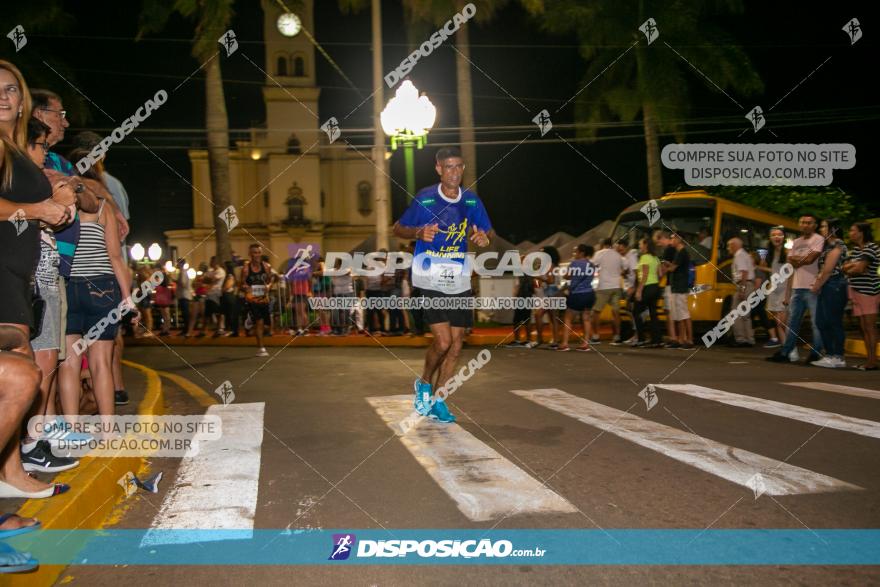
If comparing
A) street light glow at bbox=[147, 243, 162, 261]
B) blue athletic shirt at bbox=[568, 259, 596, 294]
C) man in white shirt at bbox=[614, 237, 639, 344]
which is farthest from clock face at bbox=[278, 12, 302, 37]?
blue athletic shirt at bbox=[568, 259, 596, 294]

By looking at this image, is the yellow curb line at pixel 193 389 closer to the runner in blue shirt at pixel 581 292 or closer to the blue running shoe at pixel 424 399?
the blue running shoe at pixel 424 399

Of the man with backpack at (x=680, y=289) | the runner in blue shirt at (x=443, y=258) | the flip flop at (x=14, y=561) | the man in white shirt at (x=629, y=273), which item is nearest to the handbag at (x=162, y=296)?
the man in white shirt at (x=629, y=273)

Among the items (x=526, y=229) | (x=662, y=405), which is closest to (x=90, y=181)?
(x=662, y=405)

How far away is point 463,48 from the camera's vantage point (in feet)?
71.7

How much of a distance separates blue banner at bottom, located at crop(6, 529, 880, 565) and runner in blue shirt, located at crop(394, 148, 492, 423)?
299 centimetres

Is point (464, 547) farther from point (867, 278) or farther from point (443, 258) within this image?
point (867, 278)

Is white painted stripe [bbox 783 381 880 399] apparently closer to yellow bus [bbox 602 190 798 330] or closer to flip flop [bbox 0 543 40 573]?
yellow bus [bbox 602 190 798 330]

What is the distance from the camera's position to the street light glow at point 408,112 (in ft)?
54.6

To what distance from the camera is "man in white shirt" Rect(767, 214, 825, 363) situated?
419 inches


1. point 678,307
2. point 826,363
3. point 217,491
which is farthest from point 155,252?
point 217,491

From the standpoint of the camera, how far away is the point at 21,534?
3404 millimetres

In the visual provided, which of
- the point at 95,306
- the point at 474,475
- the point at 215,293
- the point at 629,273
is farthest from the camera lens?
the point at 215,293

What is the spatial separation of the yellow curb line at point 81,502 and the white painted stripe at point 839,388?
23.2 ft

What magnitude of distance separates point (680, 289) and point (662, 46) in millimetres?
15337
